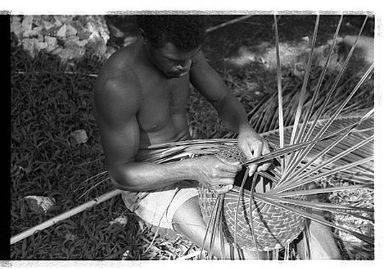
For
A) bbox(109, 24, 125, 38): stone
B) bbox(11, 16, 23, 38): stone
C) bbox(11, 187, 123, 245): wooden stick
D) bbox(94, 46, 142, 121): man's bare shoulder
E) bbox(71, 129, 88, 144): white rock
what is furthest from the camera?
bbox(109, 24, 125, 38): stone

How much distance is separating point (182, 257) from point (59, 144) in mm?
634

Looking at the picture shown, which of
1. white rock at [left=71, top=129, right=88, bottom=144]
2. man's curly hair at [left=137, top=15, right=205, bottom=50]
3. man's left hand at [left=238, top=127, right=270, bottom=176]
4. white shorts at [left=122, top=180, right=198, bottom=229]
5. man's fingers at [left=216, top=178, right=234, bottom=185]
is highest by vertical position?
man's curly hair at [left=137, top=15, right=205, bottom=50]

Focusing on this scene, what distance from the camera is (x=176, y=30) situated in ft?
4.82

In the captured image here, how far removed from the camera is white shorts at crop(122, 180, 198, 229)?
172 centimetres

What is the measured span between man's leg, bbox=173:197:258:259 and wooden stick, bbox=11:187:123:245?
10.2 inches

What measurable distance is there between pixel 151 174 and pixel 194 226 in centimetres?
18

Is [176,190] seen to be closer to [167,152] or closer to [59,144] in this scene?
[167,152]

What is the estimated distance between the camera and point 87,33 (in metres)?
2.51

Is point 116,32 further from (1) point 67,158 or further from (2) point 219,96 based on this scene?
(2) point 219,96

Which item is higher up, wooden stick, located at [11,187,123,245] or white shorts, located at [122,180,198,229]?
white shorts, located at [122,180,198,229]

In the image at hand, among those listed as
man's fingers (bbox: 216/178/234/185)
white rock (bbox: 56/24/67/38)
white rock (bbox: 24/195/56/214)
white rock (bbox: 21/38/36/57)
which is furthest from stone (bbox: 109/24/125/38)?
man's fingers (bbox: 216/178/234/185)

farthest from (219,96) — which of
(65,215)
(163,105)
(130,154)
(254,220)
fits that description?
(65,215)

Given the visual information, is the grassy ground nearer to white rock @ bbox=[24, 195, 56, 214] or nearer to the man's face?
white rock @ bbox=[24, 195, 56, 214]

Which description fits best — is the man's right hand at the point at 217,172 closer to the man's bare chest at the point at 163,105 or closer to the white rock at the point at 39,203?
the man's bare chest at the point at 163,105
